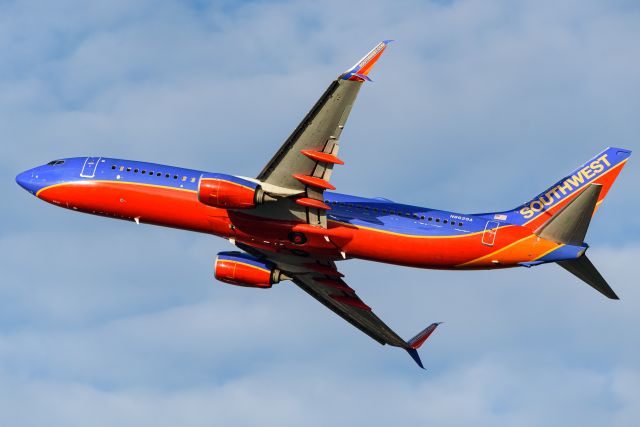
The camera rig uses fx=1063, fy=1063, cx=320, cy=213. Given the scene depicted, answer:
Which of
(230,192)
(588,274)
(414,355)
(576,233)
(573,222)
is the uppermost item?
(230,192)

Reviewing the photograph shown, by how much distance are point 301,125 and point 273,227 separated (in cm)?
922

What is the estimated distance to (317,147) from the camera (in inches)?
2432

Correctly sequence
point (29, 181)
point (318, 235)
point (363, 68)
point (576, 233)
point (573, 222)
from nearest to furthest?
1. point (363, 68)
2. point (573, 222)
3. point (576, 233)
4. point (318, 235)
5. point (29, 181)

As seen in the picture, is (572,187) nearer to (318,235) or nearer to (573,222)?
(573,222)

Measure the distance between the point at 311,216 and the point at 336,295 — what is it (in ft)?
39.9

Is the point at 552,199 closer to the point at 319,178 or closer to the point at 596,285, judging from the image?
the point at 596,285

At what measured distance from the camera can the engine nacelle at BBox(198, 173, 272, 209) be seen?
212ft

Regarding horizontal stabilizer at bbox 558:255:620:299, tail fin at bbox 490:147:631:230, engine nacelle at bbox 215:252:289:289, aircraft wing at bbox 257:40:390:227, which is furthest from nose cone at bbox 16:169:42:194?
horizontal stabilizer at bbox 558:255:620:299

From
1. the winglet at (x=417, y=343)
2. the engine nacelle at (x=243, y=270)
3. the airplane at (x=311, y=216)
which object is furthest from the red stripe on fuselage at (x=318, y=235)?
the winglet at (x=417, y=343)

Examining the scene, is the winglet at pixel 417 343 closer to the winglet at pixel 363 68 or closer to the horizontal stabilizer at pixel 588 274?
the horizontal stabilizer at pixel 588 274

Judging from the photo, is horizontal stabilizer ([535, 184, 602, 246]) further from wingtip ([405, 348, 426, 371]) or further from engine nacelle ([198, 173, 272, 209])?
engine nacelle ([198, 173, 272, 209])

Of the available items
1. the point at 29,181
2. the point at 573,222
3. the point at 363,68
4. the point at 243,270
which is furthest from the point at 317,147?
the point at 29,181

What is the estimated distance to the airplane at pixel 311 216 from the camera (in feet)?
213

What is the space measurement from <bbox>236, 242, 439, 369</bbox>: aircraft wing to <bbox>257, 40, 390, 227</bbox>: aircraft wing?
7.09 m
